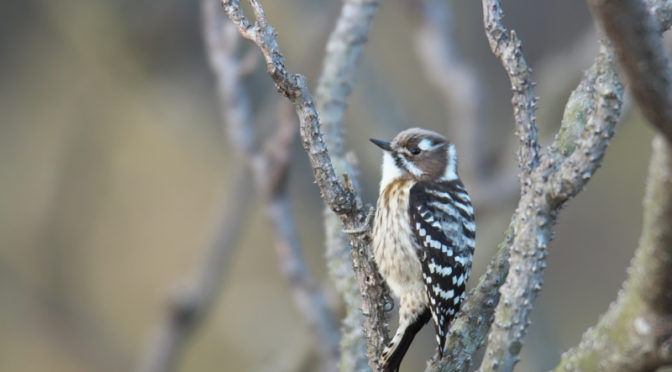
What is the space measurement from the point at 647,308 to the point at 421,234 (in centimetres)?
212

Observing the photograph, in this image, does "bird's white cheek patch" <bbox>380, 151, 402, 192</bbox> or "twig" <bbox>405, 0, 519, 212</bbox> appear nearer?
"bird's white cheek patch" <bbox>380, 151, 402, 192</bbox>

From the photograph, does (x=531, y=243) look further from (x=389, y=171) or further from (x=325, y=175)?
(x=389, y=171)

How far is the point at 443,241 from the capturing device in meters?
3.72

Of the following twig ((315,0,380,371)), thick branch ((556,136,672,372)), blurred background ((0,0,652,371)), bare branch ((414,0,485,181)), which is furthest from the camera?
blurred background ((0,0,652,371))

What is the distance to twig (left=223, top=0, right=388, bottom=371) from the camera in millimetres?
2387

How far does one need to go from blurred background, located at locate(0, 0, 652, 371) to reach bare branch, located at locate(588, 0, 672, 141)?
4.30 metres

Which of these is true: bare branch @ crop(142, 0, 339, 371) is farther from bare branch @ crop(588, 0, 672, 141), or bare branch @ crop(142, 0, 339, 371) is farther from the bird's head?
bare branch @ crop(588, 0, 672, 141)

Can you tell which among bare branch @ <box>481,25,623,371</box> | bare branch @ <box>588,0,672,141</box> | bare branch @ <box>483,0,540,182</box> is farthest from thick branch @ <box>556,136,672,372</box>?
bare branch @ <box>483,0,540,182</box>

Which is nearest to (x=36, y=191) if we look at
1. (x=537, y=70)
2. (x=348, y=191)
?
(x=537, y=70)

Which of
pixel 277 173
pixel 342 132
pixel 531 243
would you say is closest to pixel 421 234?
pixel 342 132

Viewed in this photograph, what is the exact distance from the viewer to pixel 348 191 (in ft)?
8.63

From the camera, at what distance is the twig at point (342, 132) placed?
3150 mm

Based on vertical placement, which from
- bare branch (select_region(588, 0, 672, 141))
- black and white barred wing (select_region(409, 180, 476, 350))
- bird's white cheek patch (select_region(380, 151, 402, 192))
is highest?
bird's white cheek patch (select_region(380, 151, 402, 192))

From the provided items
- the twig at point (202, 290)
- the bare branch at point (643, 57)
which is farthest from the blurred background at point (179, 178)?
the bare branch at point (643, 57)
